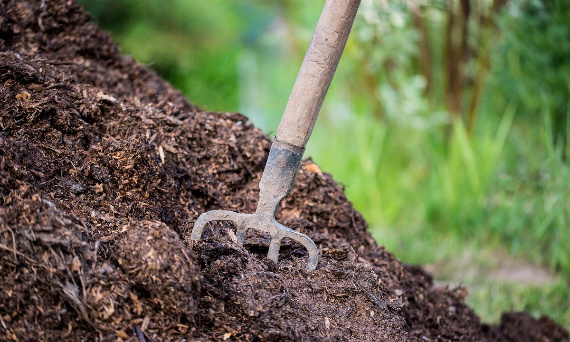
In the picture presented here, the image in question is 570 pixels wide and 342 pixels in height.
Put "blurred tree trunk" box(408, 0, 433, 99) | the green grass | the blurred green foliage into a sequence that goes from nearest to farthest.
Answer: the green grass
the blurred green foliage
"blurred tree trunk" box(408, 0, 433, 99)

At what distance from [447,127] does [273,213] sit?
3.75 m

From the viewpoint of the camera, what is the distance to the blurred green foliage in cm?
361

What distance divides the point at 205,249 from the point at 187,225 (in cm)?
15

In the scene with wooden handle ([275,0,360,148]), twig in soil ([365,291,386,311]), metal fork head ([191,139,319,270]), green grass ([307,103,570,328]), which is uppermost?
green grass ([307,103,570,328])

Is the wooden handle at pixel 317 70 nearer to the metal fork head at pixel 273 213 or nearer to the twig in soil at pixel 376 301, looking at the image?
the metal fork head at pixel 273 213

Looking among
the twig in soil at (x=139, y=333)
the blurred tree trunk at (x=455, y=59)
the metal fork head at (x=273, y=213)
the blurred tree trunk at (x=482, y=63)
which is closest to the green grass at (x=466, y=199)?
the blurred tree trunk at (x=482, y=63)

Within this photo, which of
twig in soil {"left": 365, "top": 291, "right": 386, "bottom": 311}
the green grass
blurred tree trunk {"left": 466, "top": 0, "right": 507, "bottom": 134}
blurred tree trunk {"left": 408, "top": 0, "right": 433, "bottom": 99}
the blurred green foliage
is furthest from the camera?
blurred tree trunk {"left": 408, "top": 0, "right": 433, "bottom": 99}

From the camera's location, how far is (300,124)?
1450mm

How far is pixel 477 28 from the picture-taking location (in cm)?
478

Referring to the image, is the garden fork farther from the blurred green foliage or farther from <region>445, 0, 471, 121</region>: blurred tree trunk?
<region>445, 0, 471, 121</region>: blurred tree trunk

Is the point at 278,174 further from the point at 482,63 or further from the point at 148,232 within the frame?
the point at 482,63

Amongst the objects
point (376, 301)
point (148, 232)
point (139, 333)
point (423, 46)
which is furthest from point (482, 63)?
point (139, 333)

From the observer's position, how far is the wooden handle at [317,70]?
144 cm

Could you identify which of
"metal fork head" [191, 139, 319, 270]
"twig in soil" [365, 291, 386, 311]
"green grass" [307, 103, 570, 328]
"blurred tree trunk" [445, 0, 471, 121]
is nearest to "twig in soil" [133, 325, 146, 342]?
"metal fork head" [191, 139, 319, 270]
